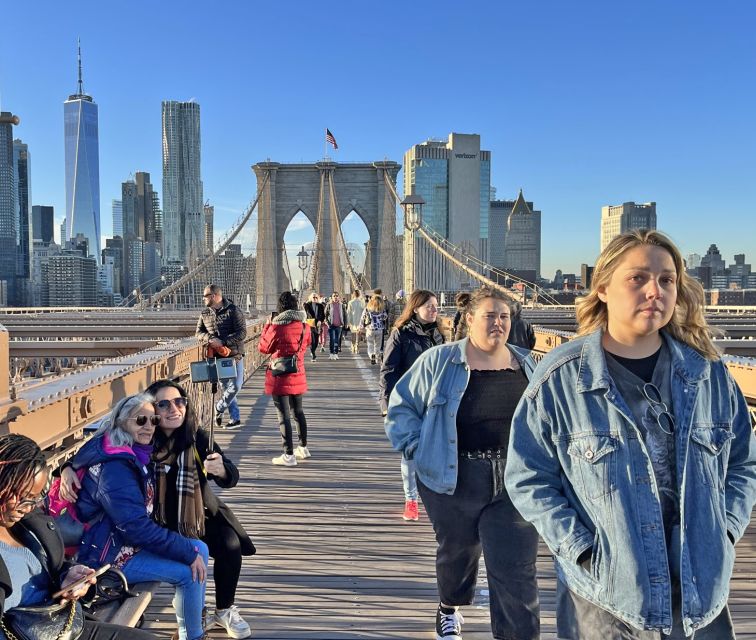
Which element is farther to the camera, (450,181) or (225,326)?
(450,181)

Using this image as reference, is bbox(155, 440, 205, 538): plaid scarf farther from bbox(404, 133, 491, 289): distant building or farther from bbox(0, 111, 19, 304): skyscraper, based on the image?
bbox(404, 133, 491, 289): distant building

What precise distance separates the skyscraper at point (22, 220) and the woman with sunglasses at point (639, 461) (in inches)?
4678

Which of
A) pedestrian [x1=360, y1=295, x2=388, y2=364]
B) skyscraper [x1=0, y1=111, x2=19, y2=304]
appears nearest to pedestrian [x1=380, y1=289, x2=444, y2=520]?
pedestrian [x1=360, y1=295, x2=388, y2=364]

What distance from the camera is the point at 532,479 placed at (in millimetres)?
1785

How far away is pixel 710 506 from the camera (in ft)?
5.36

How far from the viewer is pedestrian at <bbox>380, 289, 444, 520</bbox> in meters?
4.20

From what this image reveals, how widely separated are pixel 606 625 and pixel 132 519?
1.79 metres

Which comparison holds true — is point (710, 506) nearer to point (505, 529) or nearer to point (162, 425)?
point (505, 529)

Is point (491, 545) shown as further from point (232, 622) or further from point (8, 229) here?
point (8, 229)

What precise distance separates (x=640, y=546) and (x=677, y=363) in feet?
1.40

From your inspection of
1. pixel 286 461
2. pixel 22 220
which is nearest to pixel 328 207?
pixel 286 461

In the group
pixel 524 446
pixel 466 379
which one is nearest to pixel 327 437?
pixel 466 379

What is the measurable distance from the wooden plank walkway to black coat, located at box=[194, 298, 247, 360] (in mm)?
984

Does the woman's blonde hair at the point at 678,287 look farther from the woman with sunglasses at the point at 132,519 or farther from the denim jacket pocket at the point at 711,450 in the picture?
the woman with sunglasses at the point at 132,519
